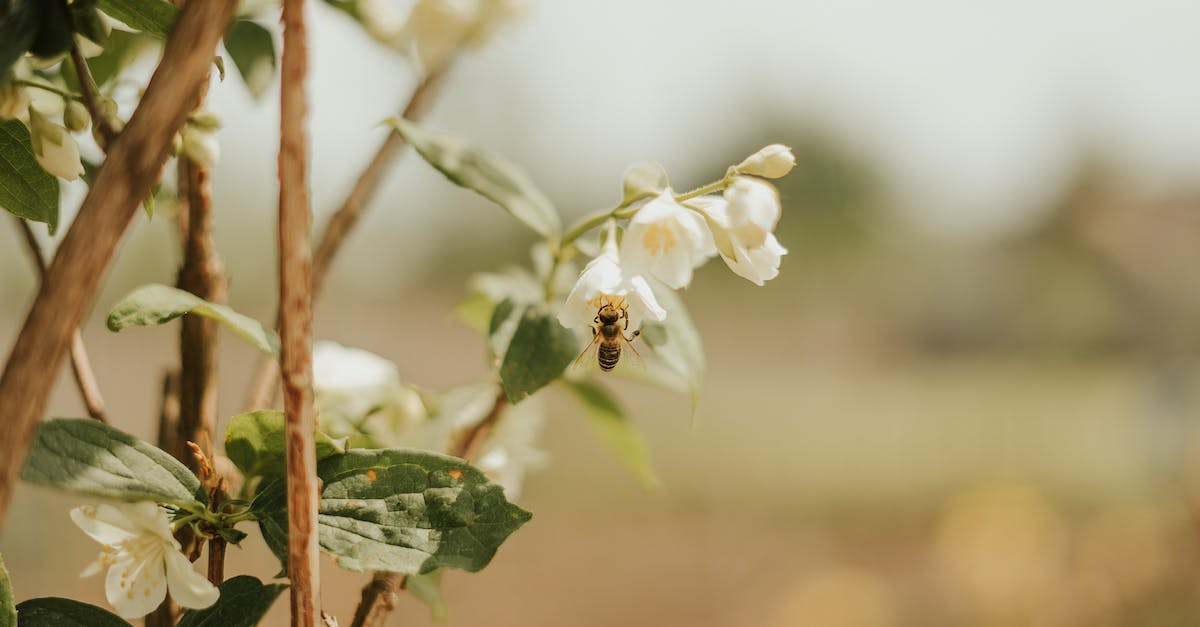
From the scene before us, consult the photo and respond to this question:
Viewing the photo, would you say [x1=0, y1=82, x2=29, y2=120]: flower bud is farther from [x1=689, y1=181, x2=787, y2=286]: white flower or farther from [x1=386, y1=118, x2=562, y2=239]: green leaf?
[x1=689, y1=181, x2=787, y2=286]: white flower

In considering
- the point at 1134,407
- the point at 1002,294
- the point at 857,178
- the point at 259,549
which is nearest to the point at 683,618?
the point at 259,549

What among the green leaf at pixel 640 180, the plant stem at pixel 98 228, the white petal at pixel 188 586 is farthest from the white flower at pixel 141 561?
the green leaf at pixel 640 180

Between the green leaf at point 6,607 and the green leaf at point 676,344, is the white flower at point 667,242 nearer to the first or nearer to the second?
the green leaf at point 676,344

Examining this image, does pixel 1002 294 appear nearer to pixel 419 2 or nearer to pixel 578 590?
pixel 578 590

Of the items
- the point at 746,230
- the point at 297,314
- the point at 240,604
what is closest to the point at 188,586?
the point at 240,604

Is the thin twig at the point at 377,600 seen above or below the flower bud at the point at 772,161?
below

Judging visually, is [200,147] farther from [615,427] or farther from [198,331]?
[615,427]
